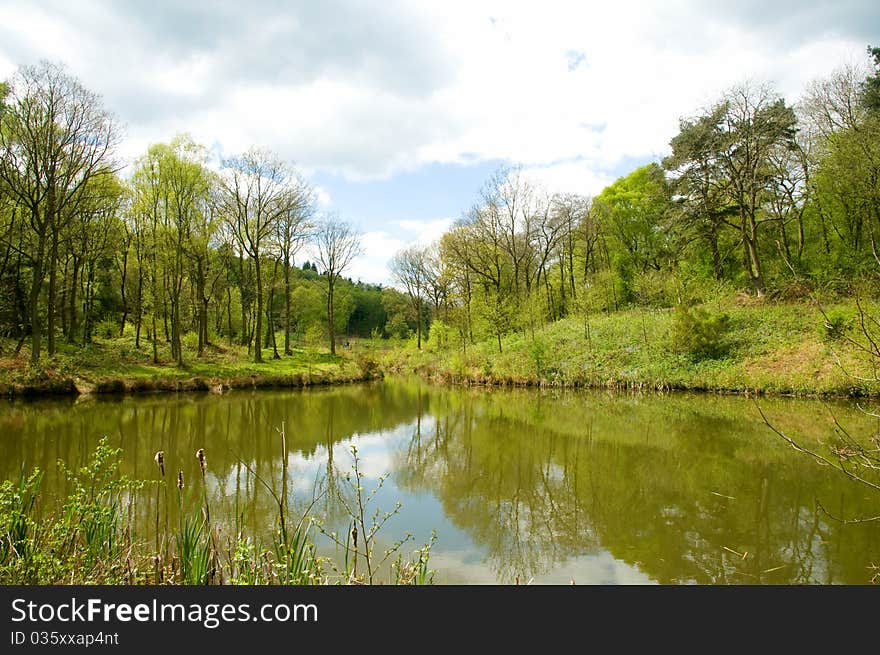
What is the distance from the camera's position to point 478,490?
808 centimetres

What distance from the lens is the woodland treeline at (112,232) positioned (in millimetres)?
19094

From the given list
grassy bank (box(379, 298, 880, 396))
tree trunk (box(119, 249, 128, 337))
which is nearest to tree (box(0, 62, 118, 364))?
tree trunk (box(119, 249, 128, 337))

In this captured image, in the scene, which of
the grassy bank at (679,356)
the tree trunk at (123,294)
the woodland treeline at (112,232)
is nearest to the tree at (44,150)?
the woodland treeline at (112,232)

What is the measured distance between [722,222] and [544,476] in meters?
24.4

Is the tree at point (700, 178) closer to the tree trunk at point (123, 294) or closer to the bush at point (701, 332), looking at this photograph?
the bush at point (701, 332)

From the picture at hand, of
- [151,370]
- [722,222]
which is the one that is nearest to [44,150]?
[151,370]

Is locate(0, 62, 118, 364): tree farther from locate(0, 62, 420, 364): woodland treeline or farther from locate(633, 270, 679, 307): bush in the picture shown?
locate(633, 270, 679, 307): bush

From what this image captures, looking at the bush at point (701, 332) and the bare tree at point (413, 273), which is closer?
the bush at point (701, 332)

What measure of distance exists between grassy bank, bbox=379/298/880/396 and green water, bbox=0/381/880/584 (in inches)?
87.4

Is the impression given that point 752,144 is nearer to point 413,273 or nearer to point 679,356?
point 679,356

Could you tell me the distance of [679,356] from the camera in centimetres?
2302

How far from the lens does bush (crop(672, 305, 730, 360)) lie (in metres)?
21.9

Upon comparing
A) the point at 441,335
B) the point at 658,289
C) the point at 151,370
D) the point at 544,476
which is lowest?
the point at 544,476

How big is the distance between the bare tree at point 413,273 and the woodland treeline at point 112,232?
12383 mm
